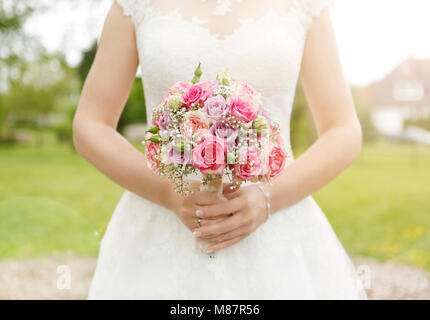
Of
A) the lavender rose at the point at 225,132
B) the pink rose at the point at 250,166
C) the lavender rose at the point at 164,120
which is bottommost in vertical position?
the pink rose at the point at 250,166

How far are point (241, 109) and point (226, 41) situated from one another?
665 mm

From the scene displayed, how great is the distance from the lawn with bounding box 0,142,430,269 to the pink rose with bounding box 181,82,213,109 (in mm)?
3905

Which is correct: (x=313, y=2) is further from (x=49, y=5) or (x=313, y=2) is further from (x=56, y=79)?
(x=56, y=79)

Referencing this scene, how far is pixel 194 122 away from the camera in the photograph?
4.91ft

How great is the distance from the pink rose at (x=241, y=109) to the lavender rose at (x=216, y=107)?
0.02 metres

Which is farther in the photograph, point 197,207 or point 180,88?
point 197,207

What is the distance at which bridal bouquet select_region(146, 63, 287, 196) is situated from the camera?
57.8 inches

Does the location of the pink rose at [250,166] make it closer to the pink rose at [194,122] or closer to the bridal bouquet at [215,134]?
the bridal bouquet at [215,134]

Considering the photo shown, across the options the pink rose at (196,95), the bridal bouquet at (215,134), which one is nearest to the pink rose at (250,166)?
the bridal bouquet at (215,134)

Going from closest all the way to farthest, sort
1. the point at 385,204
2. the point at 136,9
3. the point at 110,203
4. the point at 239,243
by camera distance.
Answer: the point at 239,243 < the point at 136,9 < the point at 385,204 < the point at 110,203

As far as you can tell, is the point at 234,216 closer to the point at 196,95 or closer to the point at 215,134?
the point at 215,134

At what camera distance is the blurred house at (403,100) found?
54.1 ft

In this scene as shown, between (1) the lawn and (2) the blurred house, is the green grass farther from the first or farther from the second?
(2) the blurred house

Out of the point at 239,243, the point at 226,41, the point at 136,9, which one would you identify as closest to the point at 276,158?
the point at 239,243
